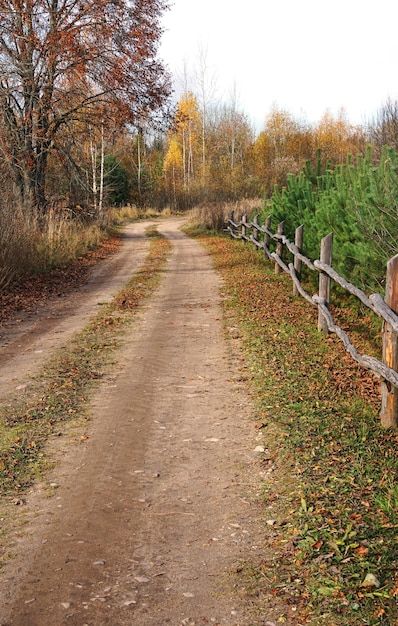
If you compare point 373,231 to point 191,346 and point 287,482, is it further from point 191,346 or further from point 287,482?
point 287,482

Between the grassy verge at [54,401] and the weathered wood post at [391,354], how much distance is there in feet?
9.03

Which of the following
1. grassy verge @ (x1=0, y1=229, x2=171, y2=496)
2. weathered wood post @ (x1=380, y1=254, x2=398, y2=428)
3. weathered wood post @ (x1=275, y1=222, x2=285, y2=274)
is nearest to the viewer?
grassy verge @ (x1=0, y1=229, x2=171, y2=496)

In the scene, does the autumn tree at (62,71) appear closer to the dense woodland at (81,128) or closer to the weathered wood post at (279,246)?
the dense woodland at (81,128)

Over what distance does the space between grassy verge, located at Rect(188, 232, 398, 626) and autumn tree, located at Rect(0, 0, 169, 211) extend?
14739 mm

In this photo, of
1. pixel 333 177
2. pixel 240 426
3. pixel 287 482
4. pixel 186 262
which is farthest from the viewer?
pixel 186 262

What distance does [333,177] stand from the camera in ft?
41.5

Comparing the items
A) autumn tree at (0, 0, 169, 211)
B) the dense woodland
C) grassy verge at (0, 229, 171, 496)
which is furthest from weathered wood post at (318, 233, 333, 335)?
autumn tree at (0, 0, 169, 211)

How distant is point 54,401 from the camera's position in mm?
5973

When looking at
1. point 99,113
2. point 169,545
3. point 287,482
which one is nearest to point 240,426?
point 287,482

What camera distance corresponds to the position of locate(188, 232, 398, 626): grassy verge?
3.03 meters

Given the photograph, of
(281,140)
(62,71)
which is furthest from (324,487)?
(281,140)

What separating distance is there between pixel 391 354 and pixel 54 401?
322 cm

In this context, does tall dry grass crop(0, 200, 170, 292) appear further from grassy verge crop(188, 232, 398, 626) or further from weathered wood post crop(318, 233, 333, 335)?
grassy verge crop(188, 232, 398, 626)

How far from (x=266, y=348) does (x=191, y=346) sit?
105cm
